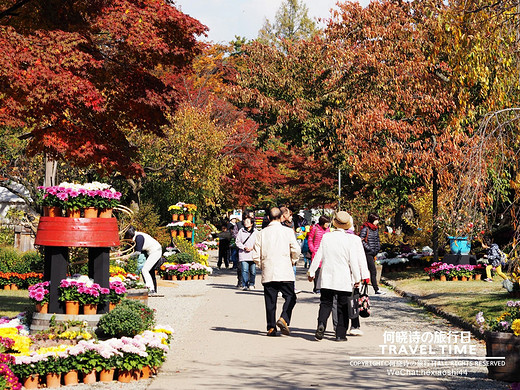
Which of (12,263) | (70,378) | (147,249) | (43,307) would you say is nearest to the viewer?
(70,378)

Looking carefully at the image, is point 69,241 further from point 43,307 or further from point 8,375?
point 8,375

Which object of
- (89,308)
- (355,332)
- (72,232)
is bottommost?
(355,332)

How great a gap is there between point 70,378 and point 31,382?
43cm

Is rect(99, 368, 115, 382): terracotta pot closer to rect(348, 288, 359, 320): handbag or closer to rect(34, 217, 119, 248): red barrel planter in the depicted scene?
rect(34, 217, 119, 248): red barrel planter

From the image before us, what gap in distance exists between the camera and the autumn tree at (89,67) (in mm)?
11320

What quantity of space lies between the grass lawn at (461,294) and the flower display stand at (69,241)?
5608 millimetres

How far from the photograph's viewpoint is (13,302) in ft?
52.7

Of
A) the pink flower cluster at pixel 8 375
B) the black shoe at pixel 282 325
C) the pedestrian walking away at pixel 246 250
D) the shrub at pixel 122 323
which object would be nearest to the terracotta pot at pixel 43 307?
the shrub at pixel 122 323

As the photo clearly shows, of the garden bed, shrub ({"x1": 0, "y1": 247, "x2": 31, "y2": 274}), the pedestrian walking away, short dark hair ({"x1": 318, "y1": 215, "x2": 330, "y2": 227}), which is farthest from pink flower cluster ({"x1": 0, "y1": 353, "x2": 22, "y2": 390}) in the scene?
shrub ({"x1": 0, "y1": 247, "x2": 31, "y2": 274})

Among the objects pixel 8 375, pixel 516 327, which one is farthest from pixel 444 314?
pixel 8 375

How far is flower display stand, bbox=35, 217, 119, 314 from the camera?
33.1 ft

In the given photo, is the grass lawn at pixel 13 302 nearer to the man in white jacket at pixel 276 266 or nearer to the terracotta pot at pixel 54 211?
the terracotta pot at pixel 54 211

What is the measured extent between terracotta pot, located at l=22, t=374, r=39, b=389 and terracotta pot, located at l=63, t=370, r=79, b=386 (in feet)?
1.10

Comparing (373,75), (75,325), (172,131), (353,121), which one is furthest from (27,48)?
(172,131)
